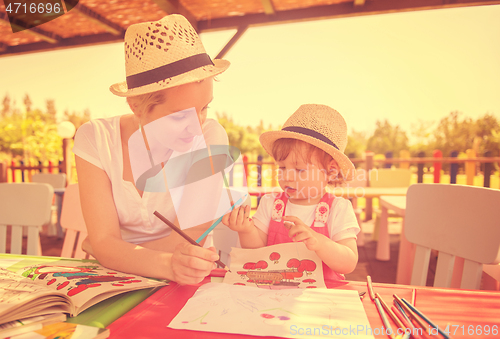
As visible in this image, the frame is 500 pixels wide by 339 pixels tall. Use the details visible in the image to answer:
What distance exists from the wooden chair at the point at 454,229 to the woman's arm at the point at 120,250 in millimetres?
896

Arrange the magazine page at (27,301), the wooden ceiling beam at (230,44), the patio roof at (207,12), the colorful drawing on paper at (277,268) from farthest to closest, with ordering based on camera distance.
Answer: the wooden ceiling beam at (230,44) < the patio roof at (207,12) < the colorful drawing on paper at (277,268) < the magazine page at (27,301)

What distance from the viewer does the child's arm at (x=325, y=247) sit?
0.78 metres

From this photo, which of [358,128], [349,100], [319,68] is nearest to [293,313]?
[349,100]

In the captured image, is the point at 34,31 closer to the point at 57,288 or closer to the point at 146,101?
the point at 146,101

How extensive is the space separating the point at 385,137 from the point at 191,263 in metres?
14.8

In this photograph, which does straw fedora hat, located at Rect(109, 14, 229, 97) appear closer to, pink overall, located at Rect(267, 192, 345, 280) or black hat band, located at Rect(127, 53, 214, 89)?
black hat band, located at Rect(127, 53, 214, 89)

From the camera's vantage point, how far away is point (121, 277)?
0.71 meters

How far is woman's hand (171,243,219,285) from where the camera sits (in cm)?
63

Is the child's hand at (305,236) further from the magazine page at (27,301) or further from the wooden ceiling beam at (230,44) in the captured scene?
the wooden ceiling beam at (230,44)

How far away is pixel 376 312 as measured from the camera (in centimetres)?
58

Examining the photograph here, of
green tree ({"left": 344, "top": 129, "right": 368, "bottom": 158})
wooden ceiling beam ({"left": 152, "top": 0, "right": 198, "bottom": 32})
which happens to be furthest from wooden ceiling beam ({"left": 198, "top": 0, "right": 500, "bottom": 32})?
green tree ({"left": 344, "top": 129, "right": 368, "bottom": 158})

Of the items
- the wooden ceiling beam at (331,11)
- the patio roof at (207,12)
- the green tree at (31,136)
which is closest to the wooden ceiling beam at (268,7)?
the patio roof at (207,12)

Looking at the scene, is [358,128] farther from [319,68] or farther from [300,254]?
[300,254]

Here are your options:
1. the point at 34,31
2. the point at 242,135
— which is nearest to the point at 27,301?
the point at 34,31
